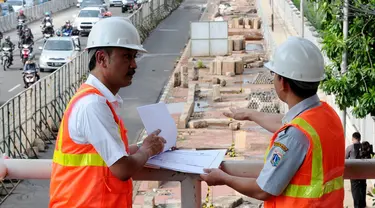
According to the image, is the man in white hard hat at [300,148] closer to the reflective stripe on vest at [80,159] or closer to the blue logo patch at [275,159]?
the blue logo patch at [275,159]

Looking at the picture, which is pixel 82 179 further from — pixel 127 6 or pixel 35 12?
pixel 127 6

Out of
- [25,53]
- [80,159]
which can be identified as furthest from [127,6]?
[80,159]

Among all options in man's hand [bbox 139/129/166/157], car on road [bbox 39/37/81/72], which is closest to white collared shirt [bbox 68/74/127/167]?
man's hand [bbox 139/129/166/157]

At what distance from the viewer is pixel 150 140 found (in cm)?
500

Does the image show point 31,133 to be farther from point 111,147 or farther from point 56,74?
point 111,147

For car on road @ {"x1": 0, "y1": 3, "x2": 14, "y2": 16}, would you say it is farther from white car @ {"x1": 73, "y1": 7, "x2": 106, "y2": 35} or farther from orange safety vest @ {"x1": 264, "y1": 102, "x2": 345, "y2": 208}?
orange safety vest @ {"x1": 264, "y1": 102, "x2": 345, "y2": 208}

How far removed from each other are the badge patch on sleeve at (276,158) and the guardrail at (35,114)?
15.2 metres

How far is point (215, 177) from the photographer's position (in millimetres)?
4879

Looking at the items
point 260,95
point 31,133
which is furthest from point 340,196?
point 260,95

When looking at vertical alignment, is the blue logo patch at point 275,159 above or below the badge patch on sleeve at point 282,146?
below

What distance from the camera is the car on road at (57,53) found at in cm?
3631

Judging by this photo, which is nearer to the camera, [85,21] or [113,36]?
[113,36]

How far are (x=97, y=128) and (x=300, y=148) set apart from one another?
3.34ft

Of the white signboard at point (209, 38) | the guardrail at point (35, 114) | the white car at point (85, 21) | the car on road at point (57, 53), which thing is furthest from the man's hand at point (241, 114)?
the white car at point (85, 21)
